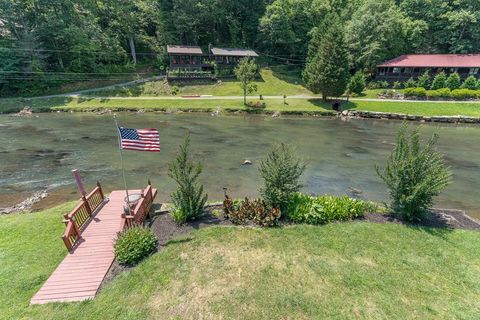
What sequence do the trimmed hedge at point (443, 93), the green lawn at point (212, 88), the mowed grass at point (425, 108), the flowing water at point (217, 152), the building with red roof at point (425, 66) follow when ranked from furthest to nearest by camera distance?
1. the green lawn at point (212, 88)
2. the building with red roof at point (425, 66)
3. the trimmed hedge at point (443, 93)
4. the mowed grass at point (425, 108)
5. the flowing water at point (217, 152)

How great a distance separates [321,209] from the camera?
41.0ft

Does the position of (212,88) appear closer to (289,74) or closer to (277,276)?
(289,74)

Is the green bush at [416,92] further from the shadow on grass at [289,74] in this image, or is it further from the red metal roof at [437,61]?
the shadow on grass at [289,74]

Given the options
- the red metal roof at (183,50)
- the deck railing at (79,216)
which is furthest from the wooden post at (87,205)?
the red metal roof at (183,50)

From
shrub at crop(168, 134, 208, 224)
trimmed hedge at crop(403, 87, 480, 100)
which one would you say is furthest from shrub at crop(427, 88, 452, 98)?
shrub at crop(168, 134, 208, 224)

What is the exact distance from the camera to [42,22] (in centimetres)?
5334

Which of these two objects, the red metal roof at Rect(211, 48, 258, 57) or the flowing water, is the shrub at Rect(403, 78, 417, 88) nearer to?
the flowing water

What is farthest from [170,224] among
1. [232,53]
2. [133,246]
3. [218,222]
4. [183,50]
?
[232,53]

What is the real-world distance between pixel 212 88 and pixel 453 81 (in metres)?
47.1

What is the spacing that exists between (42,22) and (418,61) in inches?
3145

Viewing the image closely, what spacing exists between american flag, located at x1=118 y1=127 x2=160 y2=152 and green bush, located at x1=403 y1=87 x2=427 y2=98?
51270 millimetres

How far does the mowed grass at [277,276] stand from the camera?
7.73 meters

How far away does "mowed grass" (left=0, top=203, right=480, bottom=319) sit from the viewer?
25.3ft

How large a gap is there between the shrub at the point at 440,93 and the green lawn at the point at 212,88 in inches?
838
